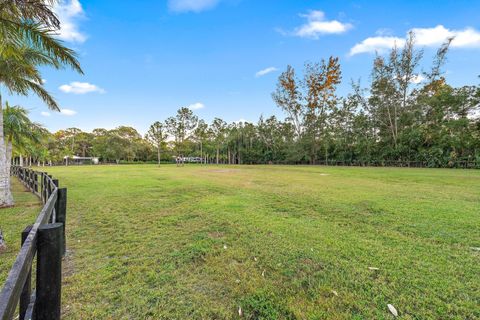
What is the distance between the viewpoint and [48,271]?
1.56 meters

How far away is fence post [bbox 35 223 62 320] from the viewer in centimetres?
150

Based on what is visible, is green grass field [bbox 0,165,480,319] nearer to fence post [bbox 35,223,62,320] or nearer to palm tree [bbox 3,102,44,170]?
fence post [bbox 35,223,62,320]

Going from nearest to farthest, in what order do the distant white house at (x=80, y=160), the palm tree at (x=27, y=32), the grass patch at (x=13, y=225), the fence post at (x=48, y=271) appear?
the fence post at (x=48, y=271) → the grass patch at (x=13, y=225) → the palm tree at (x=27, y=32) → the distant white house at (x=80, y=160)

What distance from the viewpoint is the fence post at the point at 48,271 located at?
150 centimetres

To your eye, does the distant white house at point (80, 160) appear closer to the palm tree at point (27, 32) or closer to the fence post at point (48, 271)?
the palm tree at point (27, 32)

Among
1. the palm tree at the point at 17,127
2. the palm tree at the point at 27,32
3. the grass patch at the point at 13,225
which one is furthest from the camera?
the palm tree at the point at 17,127

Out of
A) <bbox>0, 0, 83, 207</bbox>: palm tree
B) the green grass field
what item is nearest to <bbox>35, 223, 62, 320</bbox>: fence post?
the green grass field

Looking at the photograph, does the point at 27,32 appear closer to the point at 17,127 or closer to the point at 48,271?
the point at 48,271

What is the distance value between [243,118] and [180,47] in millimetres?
34183

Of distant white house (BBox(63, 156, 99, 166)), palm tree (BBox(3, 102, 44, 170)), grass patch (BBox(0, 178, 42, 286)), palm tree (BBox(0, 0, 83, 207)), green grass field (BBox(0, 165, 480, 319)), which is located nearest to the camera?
green grass field (BBox(0, 165, 480, 319))

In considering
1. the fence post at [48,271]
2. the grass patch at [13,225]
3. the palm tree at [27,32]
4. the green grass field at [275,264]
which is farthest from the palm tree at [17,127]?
the fence post at [48,271]

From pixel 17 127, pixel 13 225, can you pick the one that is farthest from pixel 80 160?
pixel 13 225

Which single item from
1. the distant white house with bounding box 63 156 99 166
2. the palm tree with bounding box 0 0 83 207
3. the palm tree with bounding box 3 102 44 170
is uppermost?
the palm tree with bounding box 0 0 83 207

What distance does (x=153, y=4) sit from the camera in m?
12.7
